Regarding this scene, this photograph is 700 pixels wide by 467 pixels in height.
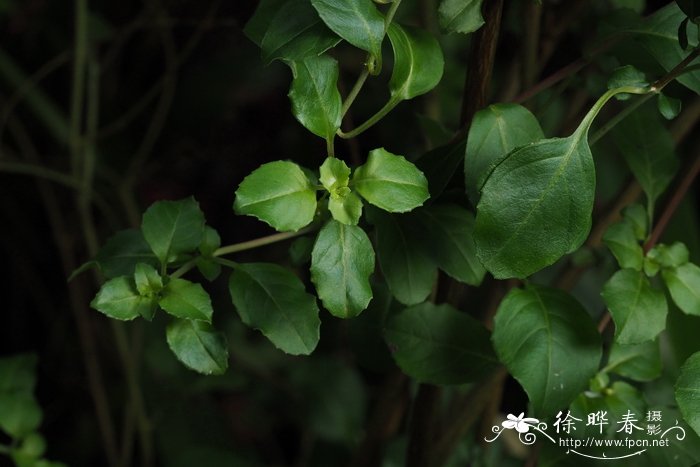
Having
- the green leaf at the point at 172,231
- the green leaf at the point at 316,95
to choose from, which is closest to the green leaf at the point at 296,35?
the green leaf at the point at 316,95

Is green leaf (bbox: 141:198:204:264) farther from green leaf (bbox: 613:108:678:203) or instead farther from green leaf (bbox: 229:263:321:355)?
green leaf (bbox: 613:108:678:203)

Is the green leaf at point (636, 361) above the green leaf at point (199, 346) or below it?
below

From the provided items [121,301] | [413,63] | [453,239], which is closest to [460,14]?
[413,63]

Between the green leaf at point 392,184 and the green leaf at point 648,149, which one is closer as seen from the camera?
the green leaf at point 392,184

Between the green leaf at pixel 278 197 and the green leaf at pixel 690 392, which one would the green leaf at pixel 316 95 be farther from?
the green leaf at pixel 690 392

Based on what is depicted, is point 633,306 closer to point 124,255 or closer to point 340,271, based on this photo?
point 340,271

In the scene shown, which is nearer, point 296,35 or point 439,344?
point 296,35

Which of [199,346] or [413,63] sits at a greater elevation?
[413,63]
